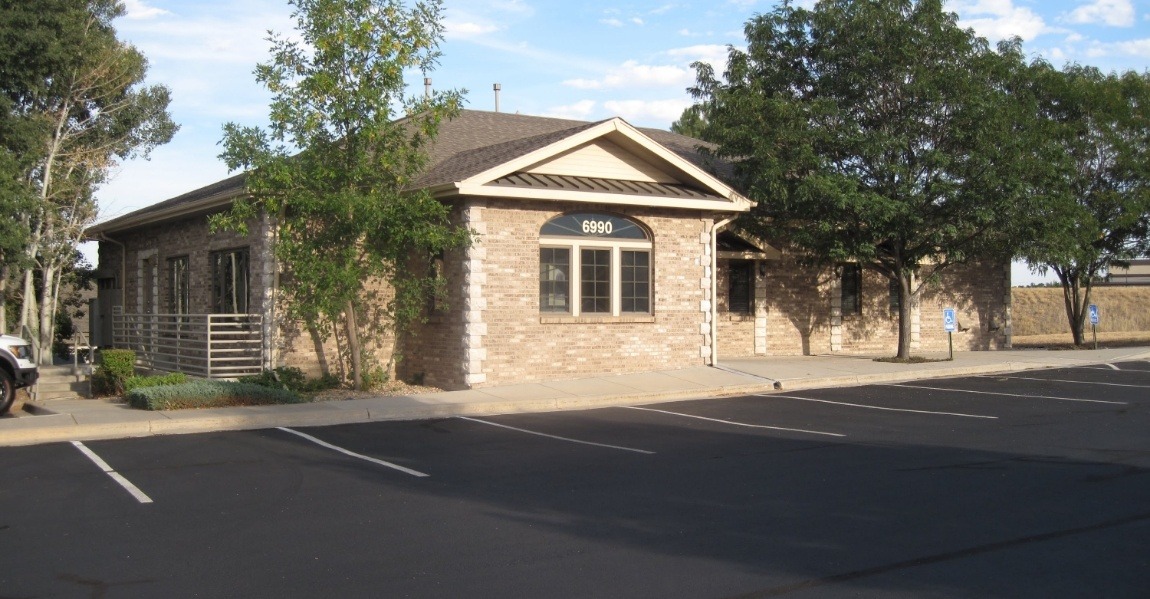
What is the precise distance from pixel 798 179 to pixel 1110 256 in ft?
47.2

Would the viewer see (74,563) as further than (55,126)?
No

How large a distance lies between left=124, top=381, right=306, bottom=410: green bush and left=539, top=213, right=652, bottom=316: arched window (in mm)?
5153

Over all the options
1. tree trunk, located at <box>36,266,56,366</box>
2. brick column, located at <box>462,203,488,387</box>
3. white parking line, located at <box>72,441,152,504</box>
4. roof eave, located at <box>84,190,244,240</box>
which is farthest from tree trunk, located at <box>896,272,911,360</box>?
tree trunk, located at <box>36,266,56,366</box>

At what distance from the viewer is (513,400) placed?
1638cm

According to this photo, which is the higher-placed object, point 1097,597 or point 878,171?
point 878,171

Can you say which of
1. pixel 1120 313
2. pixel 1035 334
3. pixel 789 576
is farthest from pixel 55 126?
Answer: pixel 1120 313

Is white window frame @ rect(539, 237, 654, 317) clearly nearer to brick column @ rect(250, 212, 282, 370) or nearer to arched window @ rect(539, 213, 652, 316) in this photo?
arched window @ rect(539, 213, 652, 316)

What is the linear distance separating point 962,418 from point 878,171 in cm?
862

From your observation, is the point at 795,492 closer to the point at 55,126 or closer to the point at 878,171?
the point at 878,171

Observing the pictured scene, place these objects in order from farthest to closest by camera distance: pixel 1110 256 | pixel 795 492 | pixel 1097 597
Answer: pixel 1110 256
pixel 795 492
pixel 1097 597

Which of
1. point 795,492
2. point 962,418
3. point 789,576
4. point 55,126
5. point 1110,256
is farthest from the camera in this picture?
point 1110,256

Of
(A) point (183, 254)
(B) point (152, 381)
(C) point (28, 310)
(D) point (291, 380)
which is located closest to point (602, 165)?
(D) point (291, 380)

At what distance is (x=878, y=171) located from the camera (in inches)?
863

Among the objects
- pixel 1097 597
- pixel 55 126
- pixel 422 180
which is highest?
pixel 55 126
